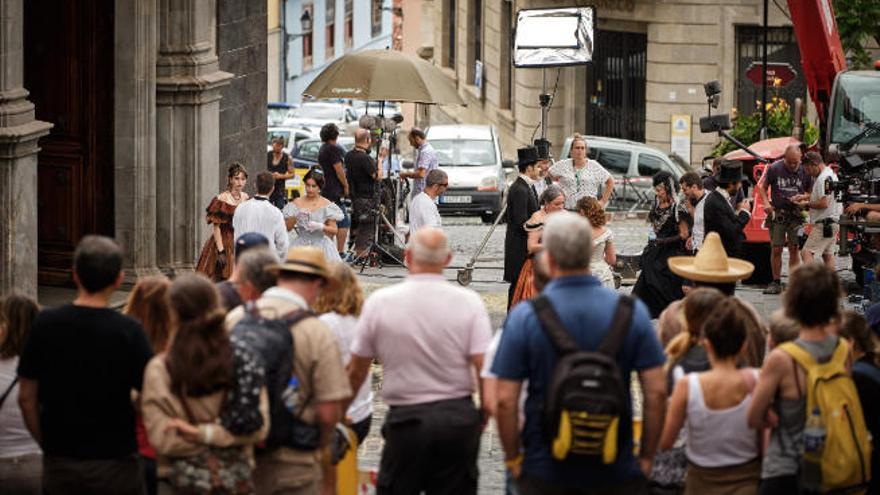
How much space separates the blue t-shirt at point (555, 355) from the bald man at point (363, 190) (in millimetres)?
15234

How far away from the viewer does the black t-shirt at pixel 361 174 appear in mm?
23766

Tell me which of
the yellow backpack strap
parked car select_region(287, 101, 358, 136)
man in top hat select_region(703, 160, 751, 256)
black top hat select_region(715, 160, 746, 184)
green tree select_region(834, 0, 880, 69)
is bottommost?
the yellow backpack strap


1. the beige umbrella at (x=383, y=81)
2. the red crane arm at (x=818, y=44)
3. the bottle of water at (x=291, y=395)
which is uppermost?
the red crane arm at (x=818, y=44)

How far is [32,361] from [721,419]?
3.03 metres

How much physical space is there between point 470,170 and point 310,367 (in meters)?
26.1

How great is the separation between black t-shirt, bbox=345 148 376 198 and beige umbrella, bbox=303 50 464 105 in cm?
90

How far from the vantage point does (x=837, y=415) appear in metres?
9.28

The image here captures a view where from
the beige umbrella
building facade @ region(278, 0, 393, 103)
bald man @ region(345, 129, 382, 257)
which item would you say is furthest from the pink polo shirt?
building facade @ region(278, 0, 393, 103)

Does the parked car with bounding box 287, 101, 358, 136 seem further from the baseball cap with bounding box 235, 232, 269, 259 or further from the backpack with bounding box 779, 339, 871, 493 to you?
the backpack with bounding box 779, 339, 871, 493

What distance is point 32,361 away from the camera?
9.05 m

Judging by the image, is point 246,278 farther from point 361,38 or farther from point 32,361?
point 361,38

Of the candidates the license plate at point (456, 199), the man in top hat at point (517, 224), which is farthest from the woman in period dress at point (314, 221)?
the license plate at point (456, 199)

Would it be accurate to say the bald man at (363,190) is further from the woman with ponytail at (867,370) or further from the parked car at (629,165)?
the woman with ponytail at (867,370)

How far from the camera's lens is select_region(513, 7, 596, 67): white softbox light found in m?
25.3
